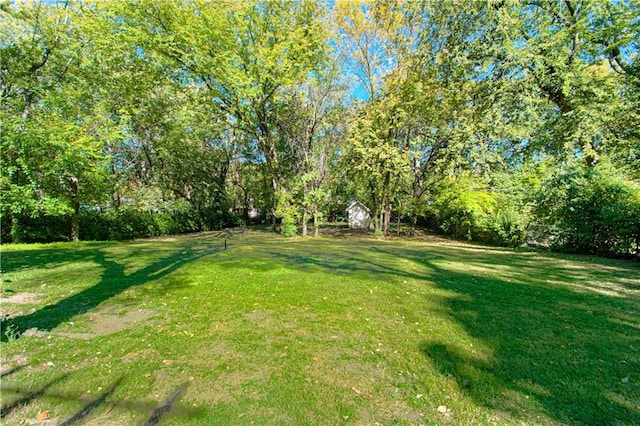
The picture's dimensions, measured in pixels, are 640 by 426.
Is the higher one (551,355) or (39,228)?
(39,228)

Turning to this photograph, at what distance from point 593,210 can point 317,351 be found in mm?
12414

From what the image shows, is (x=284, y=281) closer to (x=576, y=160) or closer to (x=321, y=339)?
(x=321, y=339)

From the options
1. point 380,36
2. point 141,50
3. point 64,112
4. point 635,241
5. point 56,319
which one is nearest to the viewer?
point 56,319

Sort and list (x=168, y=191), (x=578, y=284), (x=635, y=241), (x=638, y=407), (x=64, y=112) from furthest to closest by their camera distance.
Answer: (x=168, y=191) → (x=64, y=112) → (x=635, y=241) → (x=578, y=284) → (x=638, y=407)

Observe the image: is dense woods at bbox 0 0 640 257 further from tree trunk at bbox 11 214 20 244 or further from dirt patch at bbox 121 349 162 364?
dirt patch at bbox 121 349 162 364

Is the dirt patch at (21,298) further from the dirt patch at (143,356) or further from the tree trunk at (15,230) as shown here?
the tree trunk at (15,230)

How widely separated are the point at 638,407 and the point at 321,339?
2793mm

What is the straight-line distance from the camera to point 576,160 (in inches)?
419

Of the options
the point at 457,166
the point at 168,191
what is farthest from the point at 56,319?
the point at 168,191

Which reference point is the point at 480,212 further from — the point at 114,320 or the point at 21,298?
the point at 21,298

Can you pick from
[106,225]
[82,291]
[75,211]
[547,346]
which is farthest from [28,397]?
[106,225]

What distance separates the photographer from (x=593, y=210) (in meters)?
10.4

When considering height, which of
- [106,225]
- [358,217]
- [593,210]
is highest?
[593,210]

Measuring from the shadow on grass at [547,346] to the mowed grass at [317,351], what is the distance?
0.06 ft
